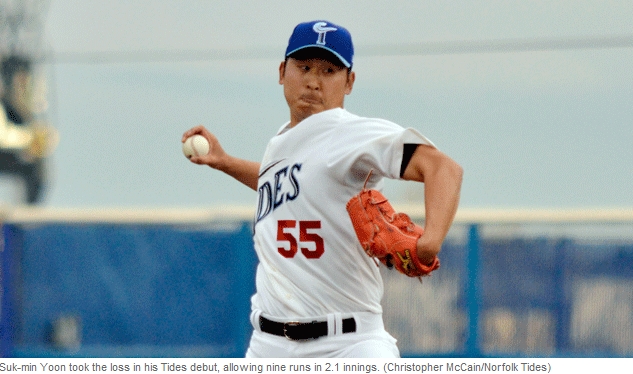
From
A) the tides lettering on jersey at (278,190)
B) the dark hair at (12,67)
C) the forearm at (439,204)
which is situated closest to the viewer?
the forearm at (439,204)

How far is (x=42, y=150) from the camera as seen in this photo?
3111 centimetres

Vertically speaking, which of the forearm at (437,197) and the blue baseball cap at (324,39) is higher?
the blue baseball cap at (324,39)

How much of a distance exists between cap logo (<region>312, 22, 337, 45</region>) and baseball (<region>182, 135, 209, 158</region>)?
2.52 feet

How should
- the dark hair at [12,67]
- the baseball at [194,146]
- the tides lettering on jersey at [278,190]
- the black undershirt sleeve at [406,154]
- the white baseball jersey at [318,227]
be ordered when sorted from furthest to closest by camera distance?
the dark hair at [12,67] < the baseball at [194,146] < the tides lettering on jersey at [278,190] < the white baseball jersey at [318,227] < the black undershirt sleeve at [406,154]

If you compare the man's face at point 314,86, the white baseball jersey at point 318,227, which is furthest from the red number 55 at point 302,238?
the man's face at point 314,86

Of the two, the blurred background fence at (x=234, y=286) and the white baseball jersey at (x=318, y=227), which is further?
the blurred background fence at (x=234, y=286)

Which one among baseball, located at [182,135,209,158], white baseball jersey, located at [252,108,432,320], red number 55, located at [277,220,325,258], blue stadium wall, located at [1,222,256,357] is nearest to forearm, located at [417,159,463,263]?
white baseball jersey, located at [252,108,432,320]

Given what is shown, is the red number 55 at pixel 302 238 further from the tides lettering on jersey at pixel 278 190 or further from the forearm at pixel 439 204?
the forearm at pixel 439 204

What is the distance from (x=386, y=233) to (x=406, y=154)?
11.0 inches

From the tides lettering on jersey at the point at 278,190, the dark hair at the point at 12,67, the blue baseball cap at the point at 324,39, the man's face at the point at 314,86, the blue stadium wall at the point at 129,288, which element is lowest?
the dark hair at the point at 12,67

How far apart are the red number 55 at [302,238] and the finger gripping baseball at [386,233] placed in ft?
0.94

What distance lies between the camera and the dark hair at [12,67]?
2773 centimetres

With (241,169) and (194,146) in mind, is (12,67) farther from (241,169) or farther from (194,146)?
(194,146)

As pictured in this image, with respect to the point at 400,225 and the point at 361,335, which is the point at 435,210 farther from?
the point at 361,335
